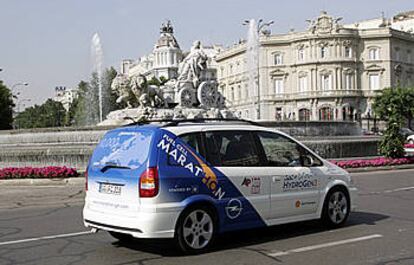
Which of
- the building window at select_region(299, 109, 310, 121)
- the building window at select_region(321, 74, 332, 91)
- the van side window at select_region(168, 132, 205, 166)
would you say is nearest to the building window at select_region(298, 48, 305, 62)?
the building window at select_region(321, 74, 332, 91)

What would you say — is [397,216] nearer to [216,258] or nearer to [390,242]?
[390,242]

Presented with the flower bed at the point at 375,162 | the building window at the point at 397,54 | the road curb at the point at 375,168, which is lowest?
the road curb at the point at 375,168

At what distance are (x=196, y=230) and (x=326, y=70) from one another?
95.3 m

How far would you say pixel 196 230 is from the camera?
25.5ft

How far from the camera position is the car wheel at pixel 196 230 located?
25.0ft

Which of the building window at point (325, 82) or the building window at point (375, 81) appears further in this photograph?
the building window at point (375, 81)

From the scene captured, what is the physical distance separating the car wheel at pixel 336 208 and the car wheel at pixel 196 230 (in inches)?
93.4

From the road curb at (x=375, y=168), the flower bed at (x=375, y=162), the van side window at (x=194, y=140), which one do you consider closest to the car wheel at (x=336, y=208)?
→ the van side window at (x=194, y=140)

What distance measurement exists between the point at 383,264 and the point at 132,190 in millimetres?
3281

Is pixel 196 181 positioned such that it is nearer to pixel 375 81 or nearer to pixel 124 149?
Answer: pixel 124 149

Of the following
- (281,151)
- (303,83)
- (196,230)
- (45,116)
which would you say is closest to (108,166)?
(196,230)

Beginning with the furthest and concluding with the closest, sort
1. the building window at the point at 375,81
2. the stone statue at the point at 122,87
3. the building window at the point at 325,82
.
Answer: the building window at the point at 375,81
the building window at the point at 325,82
the stone statue at the point at 122,87

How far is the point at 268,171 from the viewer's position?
28.0ft

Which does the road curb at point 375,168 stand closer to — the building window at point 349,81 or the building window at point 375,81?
the building window at point 349,81
